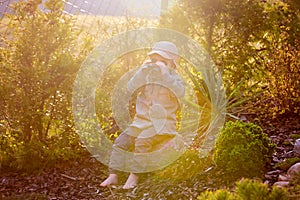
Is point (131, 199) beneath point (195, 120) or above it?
beneath

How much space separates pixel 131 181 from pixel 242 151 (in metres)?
1.16

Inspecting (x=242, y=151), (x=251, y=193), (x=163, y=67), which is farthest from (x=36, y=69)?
(x=251, y=193)

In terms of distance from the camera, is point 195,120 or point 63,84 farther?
point 195,120

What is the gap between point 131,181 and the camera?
4.95m

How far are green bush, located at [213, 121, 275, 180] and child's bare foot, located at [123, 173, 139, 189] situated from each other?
84 cm

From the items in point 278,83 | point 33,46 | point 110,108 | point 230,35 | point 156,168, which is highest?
point 230,35

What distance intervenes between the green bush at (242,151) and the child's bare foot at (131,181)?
0.84 m

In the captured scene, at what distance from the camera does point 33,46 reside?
5473 millimetres

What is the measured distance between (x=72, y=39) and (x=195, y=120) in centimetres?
166

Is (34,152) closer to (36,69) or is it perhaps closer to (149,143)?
(36,69)

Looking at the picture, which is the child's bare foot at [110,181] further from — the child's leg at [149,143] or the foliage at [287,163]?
the foliage at [287,163]

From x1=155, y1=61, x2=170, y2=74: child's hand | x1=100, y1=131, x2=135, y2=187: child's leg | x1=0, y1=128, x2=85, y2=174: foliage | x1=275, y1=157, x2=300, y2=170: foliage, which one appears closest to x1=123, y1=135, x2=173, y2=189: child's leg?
x1=100, y1=131, x2=135, y2=187: child's leg

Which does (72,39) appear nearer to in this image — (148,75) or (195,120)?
(148,75)

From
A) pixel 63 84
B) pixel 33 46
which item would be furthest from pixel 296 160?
pixel 33 46
